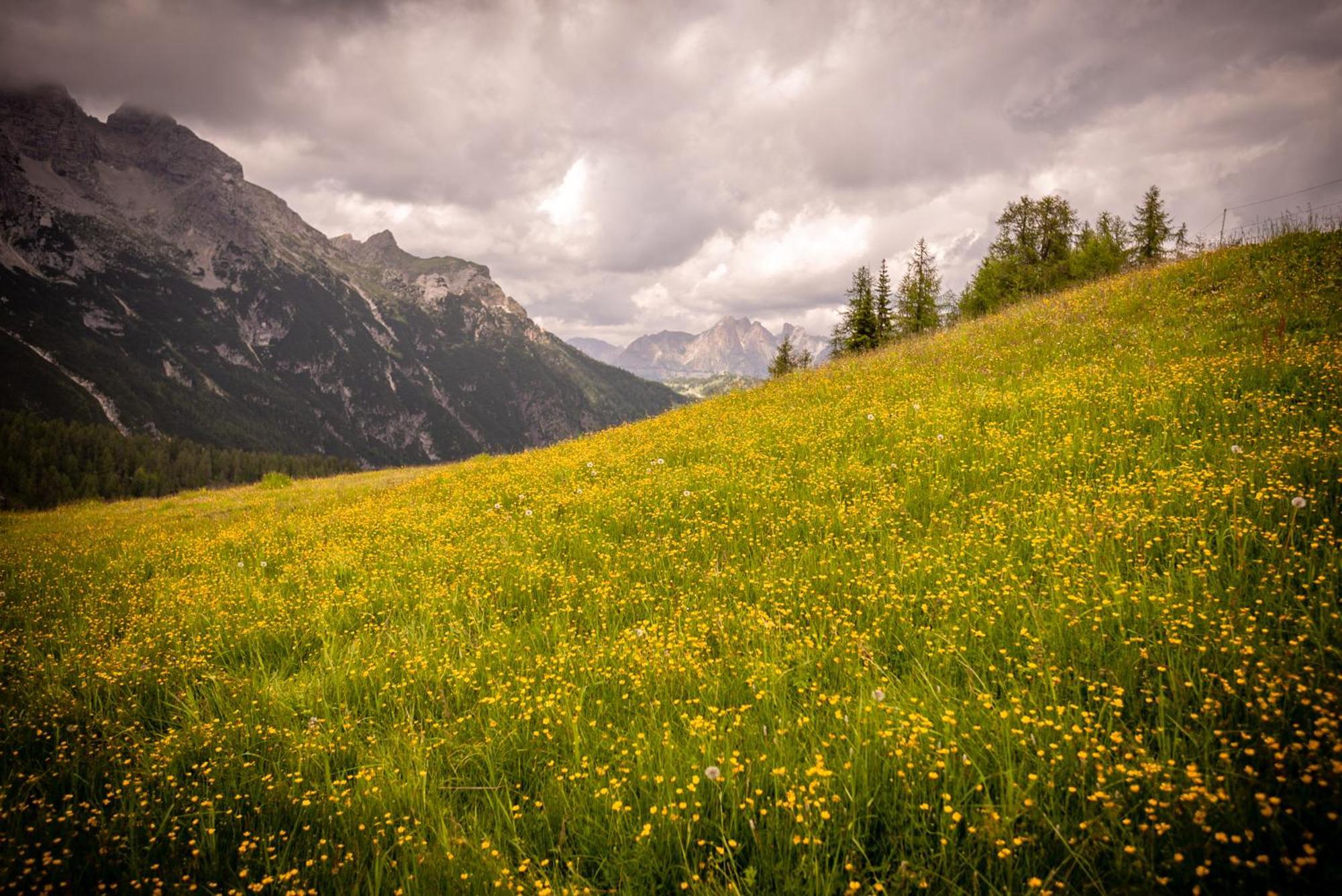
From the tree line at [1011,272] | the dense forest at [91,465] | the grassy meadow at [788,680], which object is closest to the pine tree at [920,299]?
the tree line at [1011,272]

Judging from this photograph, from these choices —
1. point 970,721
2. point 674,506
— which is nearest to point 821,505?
point 674,506

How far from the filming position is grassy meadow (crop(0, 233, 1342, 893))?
2521 millimetres

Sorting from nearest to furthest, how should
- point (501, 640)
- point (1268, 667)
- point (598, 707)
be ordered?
point (1268, 667)
point (598, 707)
point (501, 640)

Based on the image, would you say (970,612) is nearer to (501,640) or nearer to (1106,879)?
(1106,879)

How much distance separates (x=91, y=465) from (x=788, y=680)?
7715 inches

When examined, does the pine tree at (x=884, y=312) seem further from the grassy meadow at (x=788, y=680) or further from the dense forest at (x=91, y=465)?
the dense forest at (x=91, y=465)

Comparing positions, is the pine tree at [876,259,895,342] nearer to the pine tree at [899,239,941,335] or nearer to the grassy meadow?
the pine tree at [899,239,941,335]

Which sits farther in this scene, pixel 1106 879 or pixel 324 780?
pixel 324 780

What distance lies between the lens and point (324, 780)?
11.8 feet

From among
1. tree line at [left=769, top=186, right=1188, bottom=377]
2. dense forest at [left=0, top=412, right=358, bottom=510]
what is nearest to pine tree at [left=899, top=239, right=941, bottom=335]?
tree line at [left=769, top=186, right=1188, bottom=377]

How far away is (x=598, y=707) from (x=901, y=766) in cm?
212

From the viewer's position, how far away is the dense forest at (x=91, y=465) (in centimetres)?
11619

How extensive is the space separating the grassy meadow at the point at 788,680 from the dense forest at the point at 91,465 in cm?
11671

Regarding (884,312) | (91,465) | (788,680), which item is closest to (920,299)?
(884,312)
